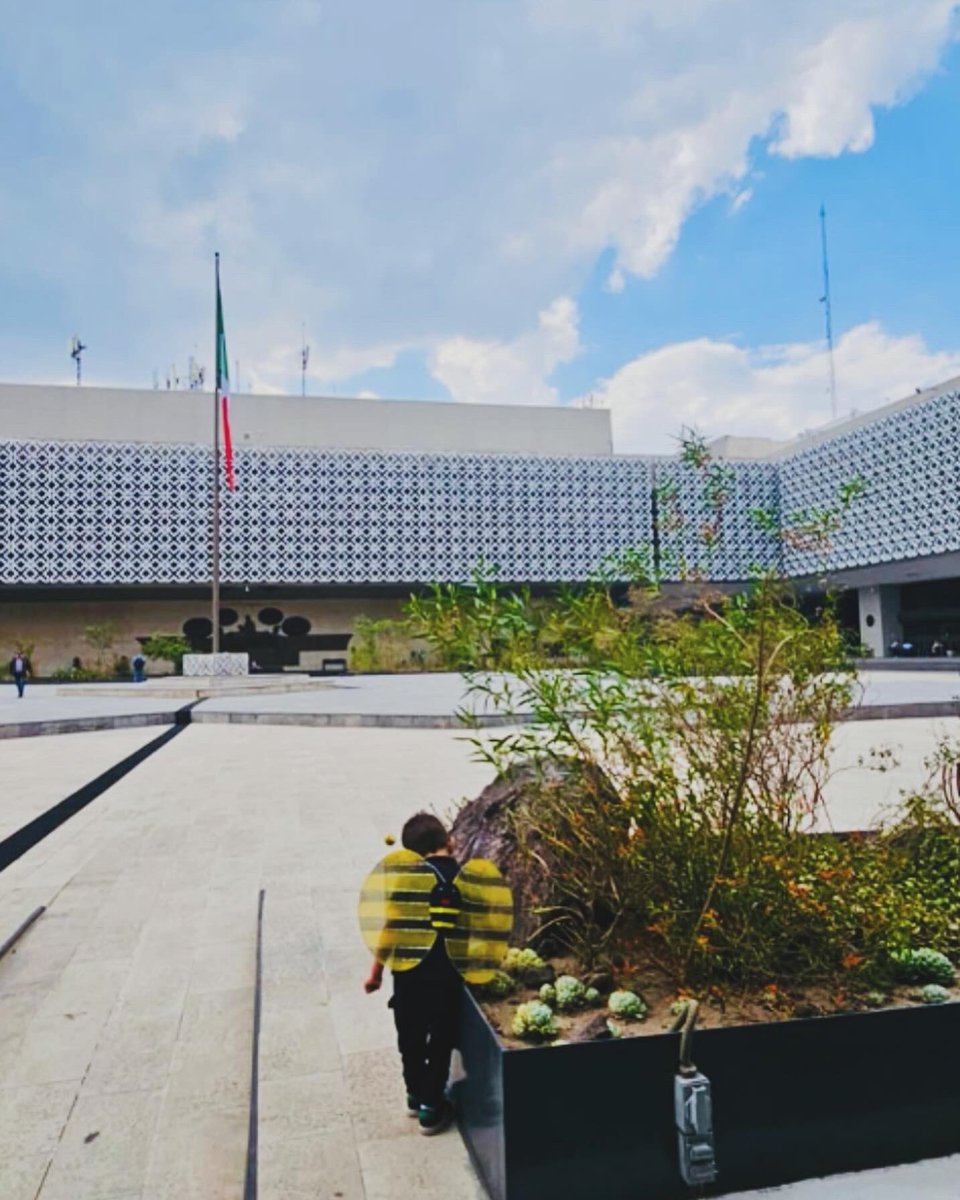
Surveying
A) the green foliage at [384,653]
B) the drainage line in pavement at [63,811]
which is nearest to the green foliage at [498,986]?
the drainage line in pavement at [63,811]

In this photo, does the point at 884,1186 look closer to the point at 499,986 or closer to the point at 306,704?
the point at 499,986

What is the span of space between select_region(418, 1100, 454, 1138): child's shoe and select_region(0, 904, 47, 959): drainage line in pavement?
96.9 inches

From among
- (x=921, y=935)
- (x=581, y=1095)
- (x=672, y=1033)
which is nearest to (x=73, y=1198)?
(x=581, y=1095)

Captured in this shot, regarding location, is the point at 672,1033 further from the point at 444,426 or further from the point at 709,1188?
the point at 444,426

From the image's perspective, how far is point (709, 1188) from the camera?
196 cm

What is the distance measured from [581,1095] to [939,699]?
49.1 feet

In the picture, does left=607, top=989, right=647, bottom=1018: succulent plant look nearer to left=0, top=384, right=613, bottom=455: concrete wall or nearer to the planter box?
the planter box

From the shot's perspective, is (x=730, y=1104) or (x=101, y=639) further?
(x=101, y=639)

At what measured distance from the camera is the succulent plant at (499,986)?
2.33m

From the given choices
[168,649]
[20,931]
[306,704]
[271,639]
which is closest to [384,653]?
[271,639]

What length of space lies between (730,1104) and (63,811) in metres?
6.43

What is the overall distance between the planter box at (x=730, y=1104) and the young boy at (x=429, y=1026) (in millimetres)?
137

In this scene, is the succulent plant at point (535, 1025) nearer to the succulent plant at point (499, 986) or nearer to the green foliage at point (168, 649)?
the succulent plant at point (499, 986)

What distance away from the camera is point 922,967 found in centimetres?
234
